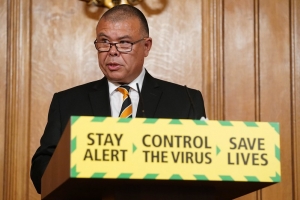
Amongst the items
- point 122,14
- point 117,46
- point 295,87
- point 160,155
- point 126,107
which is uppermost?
point 122,14

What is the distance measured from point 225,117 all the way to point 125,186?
1.58 m

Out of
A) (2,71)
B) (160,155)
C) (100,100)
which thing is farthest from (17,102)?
(160,155)

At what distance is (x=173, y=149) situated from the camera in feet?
4.76

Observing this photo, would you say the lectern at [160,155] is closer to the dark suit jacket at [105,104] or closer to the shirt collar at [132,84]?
the dark suit jacket at [105,104]

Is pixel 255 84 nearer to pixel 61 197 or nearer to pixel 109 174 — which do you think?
pixel 61 197

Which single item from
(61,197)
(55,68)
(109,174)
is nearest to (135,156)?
(109,174)

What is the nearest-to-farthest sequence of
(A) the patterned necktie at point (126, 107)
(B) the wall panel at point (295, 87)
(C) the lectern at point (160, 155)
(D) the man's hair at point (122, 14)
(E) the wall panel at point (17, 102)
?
(C) the lectern at point (160, 155) < (A) the patterned necktie at point (126, 107) < (D) the man's hair at point (122, 14) < (E) the wall panel at point (17, 102) < (B) the wall panel at point (295, 87)

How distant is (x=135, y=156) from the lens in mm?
1420

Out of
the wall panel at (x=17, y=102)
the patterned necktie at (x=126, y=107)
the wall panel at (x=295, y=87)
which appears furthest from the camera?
the wall panel at (x=295, y=87)

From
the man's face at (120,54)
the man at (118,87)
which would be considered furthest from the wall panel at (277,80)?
the man's face at (120,54)

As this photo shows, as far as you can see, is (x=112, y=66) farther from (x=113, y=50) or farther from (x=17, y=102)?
(x=17, y=102)

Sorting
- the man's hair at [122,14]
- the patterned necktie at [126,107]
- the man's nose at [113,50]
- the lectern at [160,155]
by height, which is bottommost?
the lectern at [160,155]

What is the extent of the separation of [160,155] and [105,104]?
0.92m

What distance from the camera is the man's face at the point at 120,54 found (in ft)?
7.71
